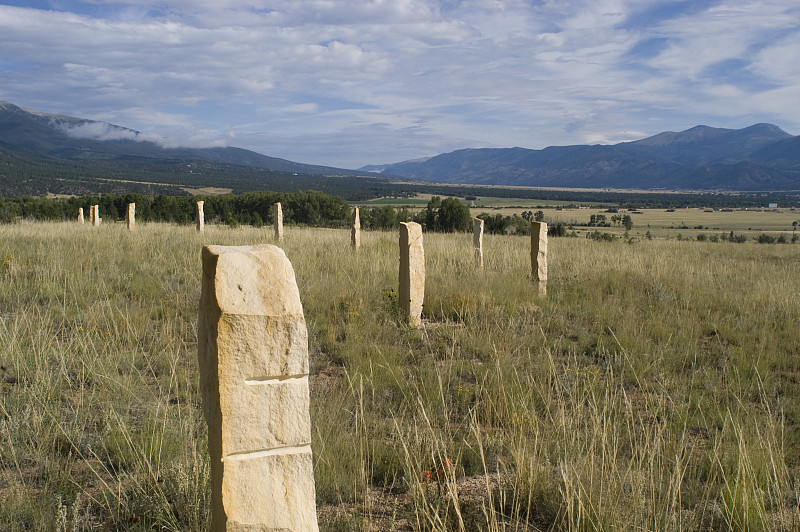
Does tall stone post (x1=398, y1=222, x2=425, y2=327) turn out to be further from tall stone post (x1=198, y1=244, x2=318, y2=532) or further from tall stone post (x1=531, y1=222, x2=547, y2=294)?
tall stone post (x1=198, y1=244, x2=318, y2=532)

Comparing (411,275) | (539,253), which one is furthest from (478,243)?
(411,275)

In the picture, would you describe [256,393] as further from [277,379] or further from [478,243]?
[478,243]

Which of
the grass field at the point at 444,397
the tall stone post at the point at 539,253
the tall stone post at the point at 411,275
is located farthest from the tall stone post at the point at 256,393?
the tall stone post at the point at 539,253

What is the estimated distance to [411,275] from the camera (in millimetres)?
6297

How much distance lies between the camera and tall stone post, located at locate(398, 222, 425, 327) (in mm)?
6254

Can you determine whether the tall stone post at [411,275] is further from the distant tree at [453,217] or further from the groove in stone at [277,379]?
the distant tree at [453,217]

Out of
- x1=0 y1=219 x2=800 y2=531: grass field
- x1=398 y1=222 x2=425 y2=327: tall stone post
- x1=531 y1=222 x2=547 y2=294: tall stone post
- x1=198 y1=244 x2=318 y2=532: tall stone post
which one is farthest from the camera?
x1=531 y1=222 x2=547 y2=294: tall stone post

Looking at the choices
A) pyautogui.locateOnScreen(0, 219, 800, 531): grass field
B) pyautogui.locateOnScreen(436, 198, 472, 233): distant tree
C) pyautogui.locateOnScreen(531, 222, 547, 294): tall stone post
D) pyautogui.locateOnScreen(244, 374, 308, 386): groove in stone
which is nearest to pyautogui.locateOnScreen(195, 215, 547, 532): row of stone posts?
pyautogui.locateOnScreen(244, 374, 308, 386): groove in stone

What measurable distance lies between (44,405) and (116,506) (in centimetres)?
118

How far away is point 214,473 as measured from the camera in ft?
6.10

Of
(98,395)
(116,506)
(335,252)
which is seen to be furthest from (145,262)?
(116,506)

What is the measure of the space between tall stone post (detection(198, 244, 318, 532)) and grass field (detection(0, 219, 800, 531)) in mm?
677

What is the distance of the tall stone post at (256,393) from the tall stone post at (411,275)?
4307mm

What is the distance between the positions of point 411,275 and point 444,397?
234cm
